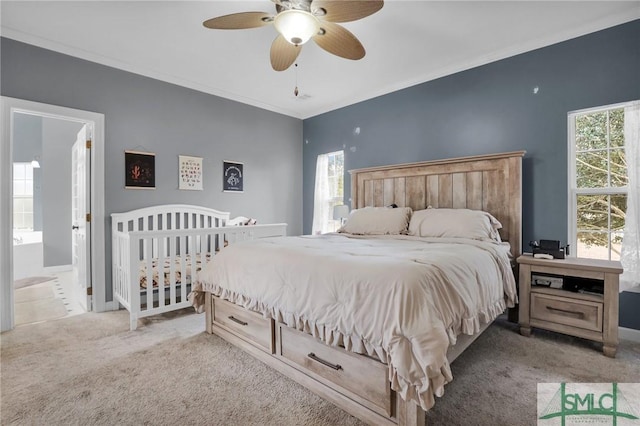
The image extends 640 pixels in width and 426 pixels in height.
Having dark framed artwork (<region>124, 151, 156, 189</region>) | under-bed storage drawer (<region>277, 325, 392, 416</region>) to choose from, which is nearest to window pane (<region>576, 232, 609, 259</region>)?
under-bed storage drawer (<region>277, 325, 392, 416</region>)

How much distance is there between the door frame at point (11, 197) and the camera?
8.83 ft

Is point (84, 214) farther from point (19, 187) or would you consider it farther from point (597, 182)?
point (597, 182)

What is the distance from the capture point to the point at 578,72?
8.96 ft

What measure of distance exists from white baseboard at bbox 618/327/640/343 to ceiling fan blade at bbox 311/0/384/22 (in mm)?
3151

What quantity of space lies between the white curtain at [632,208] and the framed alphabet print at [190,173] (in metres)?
4.35

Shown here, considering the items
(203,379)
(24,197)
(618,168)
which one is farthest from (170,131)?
(618,168)

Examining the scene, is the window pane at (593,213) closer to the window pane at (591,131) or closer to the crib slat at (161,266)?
the window pane at (591,131)

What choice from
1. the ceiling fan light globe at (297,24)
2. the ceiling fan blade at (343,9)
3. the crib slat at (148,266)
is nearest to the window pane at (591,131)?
the ceiling fan blade at (343,9)

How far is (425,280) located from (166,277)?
8.74 feet

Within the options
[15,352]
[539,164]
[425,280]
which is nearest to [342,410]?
[425,280]

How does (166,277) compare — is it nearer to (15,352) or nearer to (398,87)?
(15,352)

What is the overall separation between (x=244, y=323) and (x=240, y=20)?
2.08m

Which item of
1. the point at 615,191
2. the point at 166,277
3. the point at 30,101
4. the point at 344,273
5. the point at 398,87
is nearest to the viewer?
the point at 344,273

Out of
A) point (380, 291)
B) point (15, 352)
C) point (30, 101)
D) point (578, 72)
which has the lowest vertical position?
point (15, 352)
